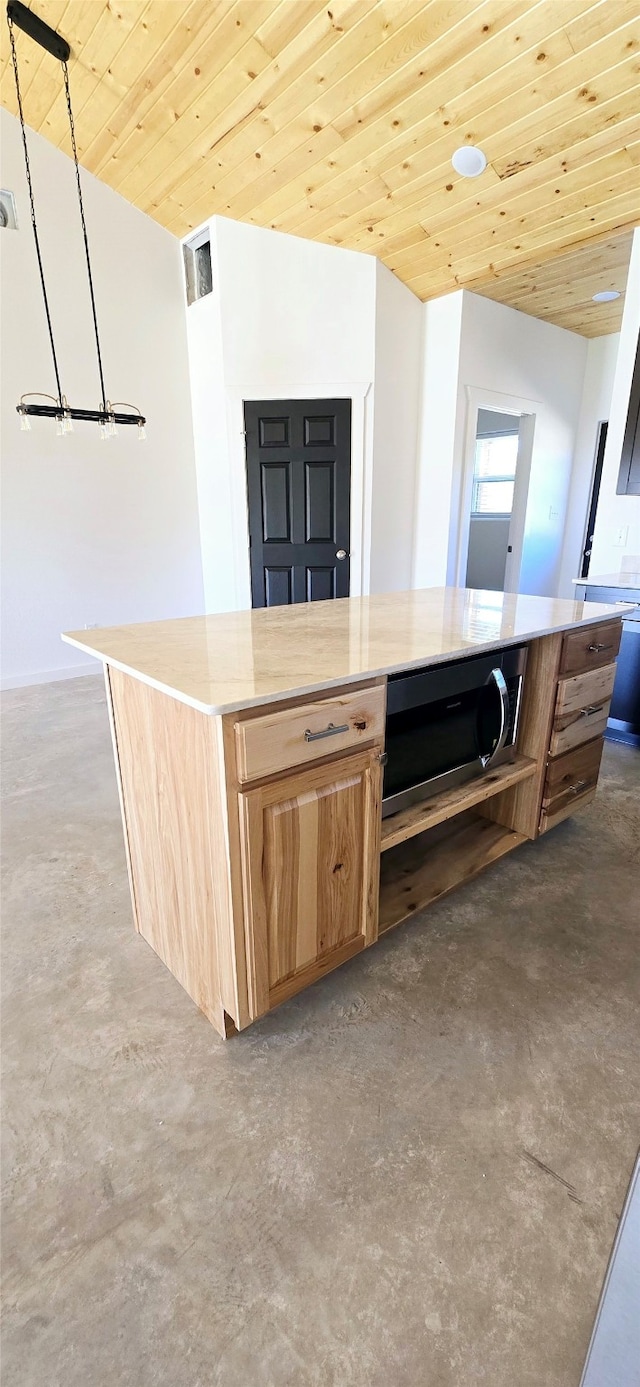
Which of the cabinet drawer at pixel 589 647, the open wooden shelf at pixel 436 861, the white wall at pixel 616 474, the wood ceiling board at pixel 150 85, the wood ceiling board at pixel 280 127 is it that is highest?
the wood ceiling board at pixel 150 85

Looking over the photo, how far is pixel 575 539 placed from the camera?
5984mm

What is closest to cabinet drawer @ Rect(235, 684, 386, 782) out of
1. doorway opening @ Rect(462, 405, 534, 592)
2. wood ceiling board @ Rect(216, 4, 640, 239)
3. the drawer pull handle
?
the drawer pull handle

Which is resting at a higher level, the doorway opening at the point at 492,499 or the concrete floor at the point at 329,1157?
the doorway opening at the point at 492,499

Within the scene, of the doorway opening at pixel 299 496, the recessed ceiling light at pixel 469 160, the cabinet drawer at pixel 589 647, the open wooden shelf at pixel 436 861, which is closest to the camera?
the open wooden shelf at pixel 436 861

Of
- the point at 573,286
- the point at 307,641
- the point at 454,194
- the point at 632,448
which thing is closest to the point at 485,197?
the point at 454,194

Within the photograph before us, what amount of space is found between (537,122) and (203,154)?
181cm

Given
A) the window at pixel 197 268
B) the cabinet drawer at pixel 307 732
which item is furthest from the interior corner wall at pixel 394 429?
the cabinet drawer at pixel 307 732

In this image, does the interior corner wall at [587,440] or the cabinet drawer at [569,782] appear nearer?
the cabinet drawer at [569,782]

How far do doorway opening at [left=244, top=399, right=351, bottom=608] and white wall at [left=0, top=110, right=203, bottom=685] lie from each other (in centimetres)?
79

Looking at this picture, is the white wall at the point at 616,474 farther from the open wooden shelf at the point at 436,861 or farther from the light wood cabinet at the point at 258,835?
the light wood cabinet at the point at 258,835

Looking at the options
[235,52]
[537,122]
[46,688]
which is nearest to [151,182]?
[235,52]

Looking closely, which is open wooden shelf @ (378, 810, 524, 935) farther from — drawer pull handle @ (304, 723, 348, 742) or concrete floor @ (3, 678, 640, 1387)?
drawer pull handle @ (304, 723, 348, 742)

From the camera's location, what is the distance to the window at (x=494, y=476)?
6.42m

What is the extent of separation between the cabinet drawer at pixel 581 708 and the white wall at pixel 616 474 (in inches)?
71.4
